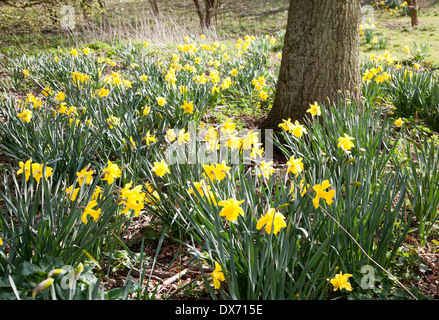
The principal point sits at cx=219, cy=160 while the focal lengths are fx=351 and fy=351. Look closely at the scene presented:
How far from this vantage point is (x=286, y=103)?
326 cm

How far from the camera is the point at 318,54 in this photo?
3043mm

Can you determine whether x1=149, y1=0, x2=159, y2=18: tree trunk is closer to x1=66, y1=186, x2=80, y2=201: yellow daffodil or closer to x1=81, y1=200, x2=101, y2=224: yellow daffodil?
x1=66, y1=186, x2=80, y2=201: yellow daffodil

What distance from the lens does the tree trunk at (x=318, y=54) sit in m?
2.97

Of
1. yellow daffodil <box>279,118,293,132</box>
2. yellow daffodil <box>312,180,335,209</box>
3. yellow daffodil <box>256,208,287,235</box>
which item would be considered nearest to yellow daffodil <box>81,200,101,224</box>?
yellow daffodil <box>256,208,287,235</box>

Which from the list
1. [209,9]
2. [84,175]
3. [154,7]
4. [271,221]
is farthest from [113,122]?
[154,7]

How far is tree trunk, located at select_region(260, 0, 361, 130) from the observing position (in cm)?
297

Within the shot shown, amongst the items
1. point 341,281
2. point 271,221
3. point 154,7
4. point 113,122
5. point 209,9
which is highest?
point 154,7

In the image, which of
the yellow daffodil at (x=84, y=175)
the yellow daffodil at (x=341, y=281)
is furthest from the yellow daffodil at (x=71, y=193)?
the yellow daffodil at (x=341, y=281)

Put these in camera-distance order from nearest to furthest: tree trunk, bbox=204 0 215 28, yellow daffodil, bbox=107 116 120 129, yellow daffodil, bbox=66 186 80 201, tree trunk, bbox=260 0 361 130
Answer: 1. yellow daffodil, bbox=66 186 80 201
2. yellow daffodil, bbox=107 116 120 129
3. tree trunk, bbox=260 0 361 130
4. tree trunk, bbox=204 0 215 28

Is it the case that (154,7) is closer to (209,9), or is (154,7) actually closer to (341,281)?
(209,9)

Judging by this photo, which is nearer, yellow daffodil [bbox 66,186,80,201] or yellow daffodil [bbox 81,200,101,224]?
yellow daffodil [bbox 81,200,101,224]
